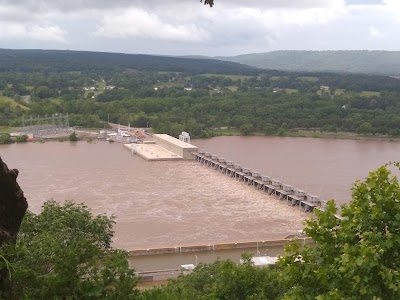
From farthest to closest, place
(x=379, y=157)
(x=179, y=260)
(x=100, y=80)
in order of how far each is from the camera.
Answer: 1. (x=100, y=80)
2. (x=379, y=157)
3. (x=179, y=260)

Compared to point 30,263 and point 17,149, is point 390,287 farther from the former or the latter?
point 17,149

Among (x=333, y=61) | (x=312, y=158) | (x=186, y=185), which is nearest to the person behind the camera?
(x=186, y=185)

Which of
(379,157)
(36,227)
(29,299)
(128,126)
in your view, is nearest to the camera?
(29,299)

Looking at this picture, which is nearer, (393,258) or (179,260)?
(393,258)

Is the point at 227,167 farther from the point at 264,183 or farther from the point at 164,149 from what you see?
the point at 164,149

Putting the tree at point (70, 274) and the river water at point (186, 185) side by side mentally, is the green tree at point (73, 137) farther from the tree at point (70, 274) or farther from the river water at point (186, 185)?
the tree at point (70, 274)

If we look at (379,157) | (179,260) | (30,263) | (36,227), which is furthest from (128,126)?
(30,263)

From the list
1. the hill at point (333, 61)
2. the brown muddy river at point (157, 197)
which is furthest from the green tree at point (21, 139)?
the hill at point (333, 61)

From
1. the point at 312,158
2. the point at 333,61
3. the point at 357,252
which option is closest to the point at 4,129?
the point at 312,158

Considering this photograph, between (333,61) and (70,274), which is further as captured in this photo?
(333,61)
